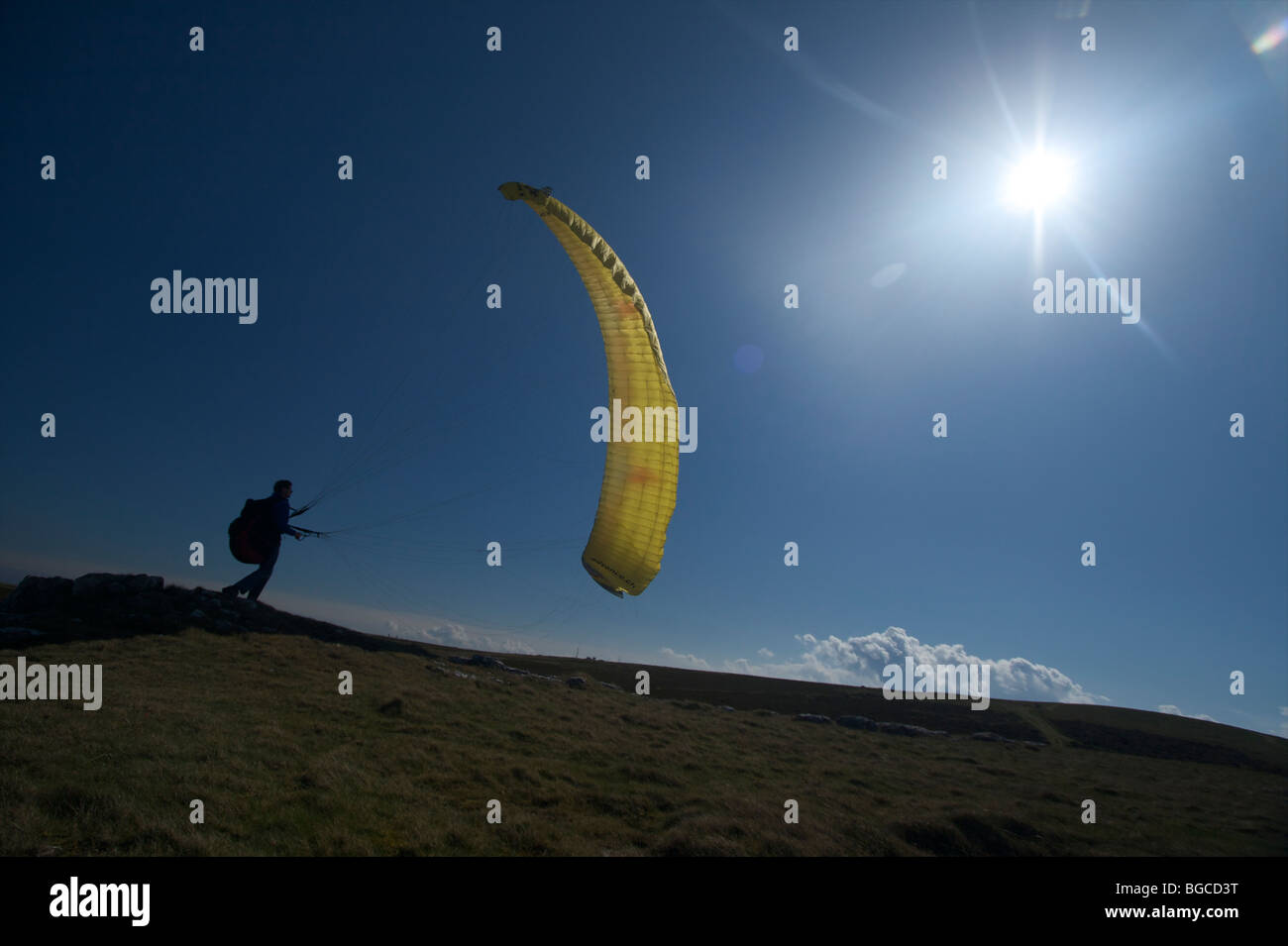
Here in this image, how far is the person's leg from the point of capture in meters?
22.3

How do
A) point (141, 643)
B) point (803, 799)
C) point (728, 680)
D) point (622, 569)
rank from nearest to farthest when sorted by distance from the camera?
point (803, 799)
point (141, 643)
point (622, 569)
point (728, 680)

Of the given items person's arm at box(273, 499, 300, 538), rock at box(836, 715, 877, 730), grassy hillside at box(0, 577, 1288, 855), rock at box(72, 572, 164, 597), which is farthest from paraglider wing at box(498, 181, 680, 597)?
rock at box(836, 715, 877, 730)

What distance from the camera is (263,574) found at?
22.7 meters

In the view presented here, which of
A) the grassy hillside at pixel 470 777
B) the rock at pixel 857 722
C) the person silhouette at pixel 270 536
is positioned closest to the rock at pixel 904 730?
the rock at pixel 857 722

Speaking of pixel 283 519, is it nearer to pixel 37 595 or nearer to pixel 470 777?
→ pixel 37 595

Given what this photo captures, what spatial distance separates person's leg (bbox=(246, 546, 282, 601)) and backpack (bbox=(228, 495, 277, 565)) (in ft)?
1.09

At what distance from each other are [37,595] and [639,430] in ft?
73.5

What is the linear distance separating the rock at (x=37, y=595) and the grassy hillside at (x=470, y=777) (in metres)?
3.60

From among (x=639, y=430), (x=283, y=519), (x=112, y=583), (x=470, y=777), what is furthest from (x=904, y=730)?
(x=112, y=583)

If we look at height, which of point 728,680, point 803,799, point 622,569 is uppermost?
point 622,569
